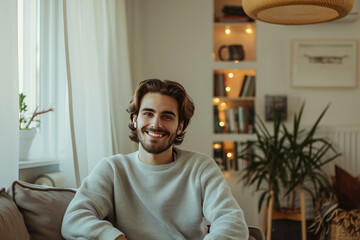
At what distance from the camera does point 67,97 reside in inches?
106

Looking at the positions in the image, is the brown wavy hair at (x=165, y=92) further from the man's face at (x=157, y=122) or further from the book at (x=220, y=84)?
the book at (x=220, y=84)

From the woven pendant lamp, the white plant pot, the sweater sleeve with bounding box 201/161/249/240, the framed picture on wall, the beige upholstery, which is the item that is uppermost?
the woven pendant lamp

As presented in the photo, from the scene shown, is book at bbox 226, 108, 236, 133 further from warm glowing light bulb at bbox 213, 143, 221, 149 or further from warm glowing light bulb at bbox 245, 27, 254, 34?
Result: warm glowing light bulb at bbox 245, 27, 254, 34

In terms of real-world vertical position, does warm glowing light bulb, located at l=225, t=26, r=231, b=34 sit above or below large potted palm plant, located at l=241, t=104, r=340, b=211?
above

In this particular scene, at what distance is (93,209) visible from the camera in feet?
5.81

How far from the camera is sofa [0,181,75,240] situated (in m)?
1.57

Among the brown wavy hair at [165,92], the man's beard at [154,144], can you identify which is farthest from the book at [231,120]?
the man's beard at [154,144]

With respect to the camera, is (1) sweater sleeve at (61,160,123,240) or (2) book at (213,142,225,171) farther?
(2) book at (213,142,225,171)

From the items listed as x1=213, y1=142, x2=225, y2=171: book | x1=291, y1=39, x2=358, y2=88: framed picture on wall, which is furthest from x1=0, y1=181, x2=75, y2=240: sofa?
x1=291, y1=39, x2=358, y2=88: framed picture on wall

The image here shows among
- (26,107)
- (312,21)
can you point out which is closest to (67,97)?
(26,107)

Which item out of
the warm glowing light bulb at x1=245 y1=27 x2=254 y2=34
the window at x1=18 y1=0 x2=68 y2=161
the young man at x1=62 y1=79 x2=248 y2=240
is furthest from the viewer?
the warm glowing light bulb at x1=245 y1=27 x2=254 y2=34

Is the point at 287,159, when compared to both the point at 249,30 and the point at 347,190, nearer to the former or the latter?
the point at 347,190

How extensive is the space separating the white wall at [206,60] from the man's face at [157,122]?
Result: 270 cm

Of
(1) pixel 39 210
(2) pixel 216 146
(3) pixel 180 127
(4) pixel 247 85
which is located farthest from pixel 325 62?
(1) pixel 39 210
